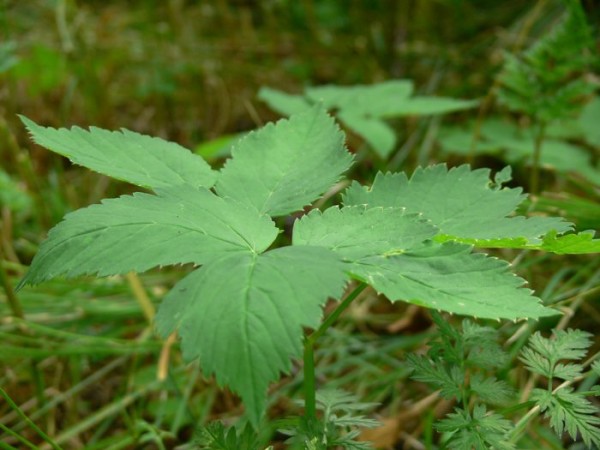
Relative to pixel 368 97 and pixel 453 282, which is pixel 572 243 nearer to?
pixel 453 282

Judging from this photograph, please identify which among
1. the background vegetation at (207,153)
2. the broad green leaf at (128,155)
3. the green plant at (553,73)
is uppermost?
the broad green leaf at (128,155)

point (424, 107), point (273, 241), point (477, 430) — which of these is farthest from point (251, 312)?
point (424, 107)

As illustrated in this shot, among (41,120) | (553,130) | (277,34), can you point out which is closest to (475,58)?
(553,130)

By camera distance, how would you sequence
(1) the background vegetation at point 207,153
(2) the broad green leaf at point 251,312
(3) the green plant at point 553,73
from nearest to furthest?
(2) the broad green leaf at point 251,312
(1) the background vegetation at point 207,153
(3) the green plant at point 553,73

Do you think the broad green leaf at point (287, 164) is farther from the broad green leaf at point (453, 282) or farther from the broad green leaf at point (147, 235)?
the broad green leaf at point (453, 282)

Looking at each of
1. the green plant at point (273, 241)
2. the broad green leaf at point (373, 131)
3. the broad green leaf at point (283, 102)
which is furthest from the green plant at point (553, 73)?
the green plant at point (273, 241)

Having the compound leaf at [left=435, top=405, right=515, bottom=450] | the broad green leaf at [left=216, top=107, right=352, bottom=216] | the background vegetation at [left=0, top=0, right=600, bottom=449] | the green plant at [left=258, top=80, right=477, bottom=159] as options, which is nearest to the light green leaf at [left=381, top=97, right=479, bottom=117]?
the green plant at [left=258, top=80, right=477, bottom=159]
